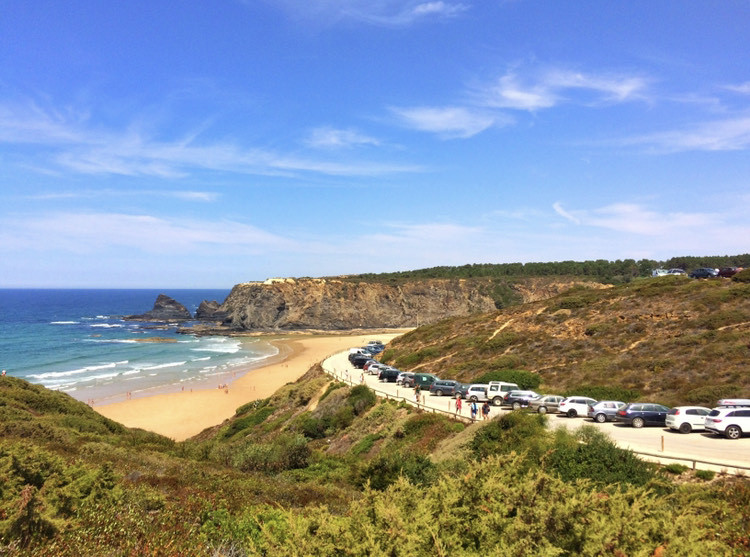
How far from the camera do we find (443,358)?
42969 mm

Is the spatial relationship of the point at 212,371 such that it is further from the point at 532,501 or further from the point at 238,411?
the point at 532,501

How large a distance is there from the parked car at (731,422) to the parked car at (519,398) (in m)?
8.84

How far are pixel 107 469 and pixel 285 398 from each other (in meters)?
27.5

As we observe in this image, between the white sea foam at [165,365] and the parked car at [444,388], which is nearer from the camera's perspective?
the parked car at [444,388]

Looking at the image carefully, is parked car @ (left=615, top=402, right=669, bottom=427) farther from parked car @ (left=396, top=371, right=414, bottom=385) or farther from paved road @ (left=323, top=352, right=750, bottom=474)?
parked car @ (left=396, top=371, right=414, bottom=385)

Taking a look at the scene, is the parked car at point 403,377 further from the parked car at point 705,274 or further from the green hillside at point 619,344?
the parked car at point 705,274

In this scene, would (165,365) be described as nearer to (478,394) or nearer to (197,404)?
(197,404)

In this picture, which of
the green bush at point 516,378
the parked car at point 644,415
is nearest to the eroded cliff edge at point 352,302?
the green bush at point 516,378

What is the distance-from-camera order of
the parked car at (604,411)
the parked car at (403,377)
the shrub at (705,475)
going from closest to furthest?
the shrub at (705,475)
the parked car at (604,411)
the parked car at (403,377)

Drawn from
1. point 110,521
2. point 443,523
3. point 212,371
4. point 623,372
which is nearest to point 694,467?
point 443,523

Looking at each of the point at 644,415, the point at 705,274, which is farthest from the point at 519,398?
the point at 705,274

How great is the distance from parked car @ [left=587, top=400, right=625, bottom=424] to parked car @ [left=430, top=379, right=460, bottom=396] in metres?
9.07

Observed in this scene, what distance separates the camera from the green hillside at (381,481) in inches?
233

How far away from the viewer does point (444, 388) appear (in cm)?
3053
